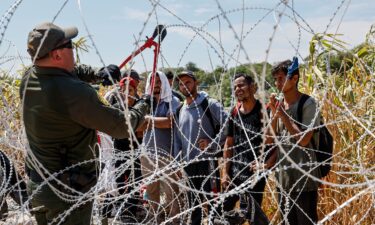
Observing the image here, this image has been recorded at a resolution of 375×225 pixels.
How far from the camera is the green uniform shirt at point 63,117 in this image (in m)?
2.66

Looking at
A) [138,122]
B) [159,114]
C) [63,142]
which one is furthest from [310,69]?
[63,142]

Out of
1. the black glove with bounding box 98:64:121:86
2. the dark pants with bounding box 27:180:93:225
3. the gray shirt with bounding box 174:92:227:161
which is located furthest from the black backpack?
the dark pants with bounding box 27:180:93:225

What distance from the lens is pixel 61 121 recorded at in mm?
2725

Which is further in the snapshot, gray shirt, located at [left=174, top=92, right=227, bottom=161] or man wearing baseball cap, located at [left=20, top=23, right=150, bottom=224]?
gray shirt, located at [left=174, top=92, right=227, bottom=161]

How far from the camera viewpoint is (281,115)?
3529mm

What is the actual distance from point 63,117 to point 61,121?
0.03 meters

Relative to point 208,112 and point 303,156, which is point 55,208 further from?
point 208,112

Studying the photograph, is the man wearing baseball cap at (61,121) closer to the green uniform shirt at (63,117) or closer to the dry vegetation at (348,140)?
the green uniform shirt at (63,117)

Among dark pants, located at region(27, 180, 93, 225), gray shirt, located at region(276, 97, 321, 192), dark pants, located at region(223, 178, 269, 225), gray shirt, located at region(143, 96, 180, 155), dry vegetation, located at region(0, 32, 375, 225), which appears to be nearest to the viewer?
dark pants, located at region(27, 180, 93, 225)

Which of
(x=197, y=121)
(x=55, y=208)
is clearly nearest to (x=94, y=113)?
(x=55, y=208)

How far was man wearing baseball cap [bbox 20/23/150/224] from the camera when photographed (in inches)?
105

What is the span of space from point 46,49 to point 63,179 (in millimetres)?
763

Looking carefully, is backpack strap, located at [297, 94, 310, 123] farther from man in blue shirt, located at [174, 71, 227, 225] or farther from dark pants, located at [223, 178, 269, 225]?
man in blue shirt, located at [174, 71, 227, 225]

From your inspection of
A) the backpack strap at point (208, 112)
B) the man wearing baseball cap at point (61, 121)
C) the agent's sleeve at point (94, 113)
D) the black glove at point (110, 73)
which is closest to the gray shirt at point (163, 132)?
the backpack strap at point (208, 112)
